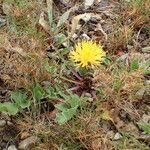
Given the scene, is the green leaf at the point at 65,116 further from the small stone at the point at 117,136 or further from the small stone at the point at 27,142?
the small stone at the point at 117,136

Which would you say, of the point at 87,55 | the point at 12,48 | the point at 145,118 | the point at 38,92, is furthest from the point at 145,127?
the point at 12,48

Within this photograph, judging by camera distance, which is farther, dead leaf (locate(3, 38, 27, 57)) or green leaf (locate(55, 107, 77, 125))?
dead leaf (locate(3, 38, 27, 57))

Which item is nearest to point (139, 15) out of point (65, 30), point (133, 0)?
point (133, 0)

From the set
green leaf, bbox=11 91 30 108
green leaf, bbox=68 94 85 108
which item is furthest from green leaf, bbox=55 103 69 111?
green leaf, bbox=11 91 30 108

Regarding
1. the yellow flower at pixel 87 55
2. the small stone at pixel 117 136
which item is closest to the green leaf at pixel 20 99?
the yellow flower at pixel 87 55

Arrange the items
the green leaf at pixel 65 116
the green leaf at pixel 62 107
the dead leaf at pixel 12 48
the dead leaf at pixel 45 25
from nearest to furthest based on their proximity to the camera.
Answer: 1. the green leaf at pixel 65 116
2. the green leaf at pixel 62 107
3. the dead leaf at pixel 12 48
4. the dead leaf at pixel 45 25

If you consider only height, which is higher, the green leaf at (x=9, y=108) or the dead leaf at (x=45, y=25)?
the dead leaf at (x=45, y=25)

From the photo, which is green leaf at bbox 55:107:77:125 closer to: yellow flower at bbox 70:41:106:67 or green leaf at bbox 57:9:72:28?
yellow flower at bbox 70:41:106:67

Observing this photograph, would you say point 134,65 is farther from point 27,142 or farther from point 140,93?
point 27,142
